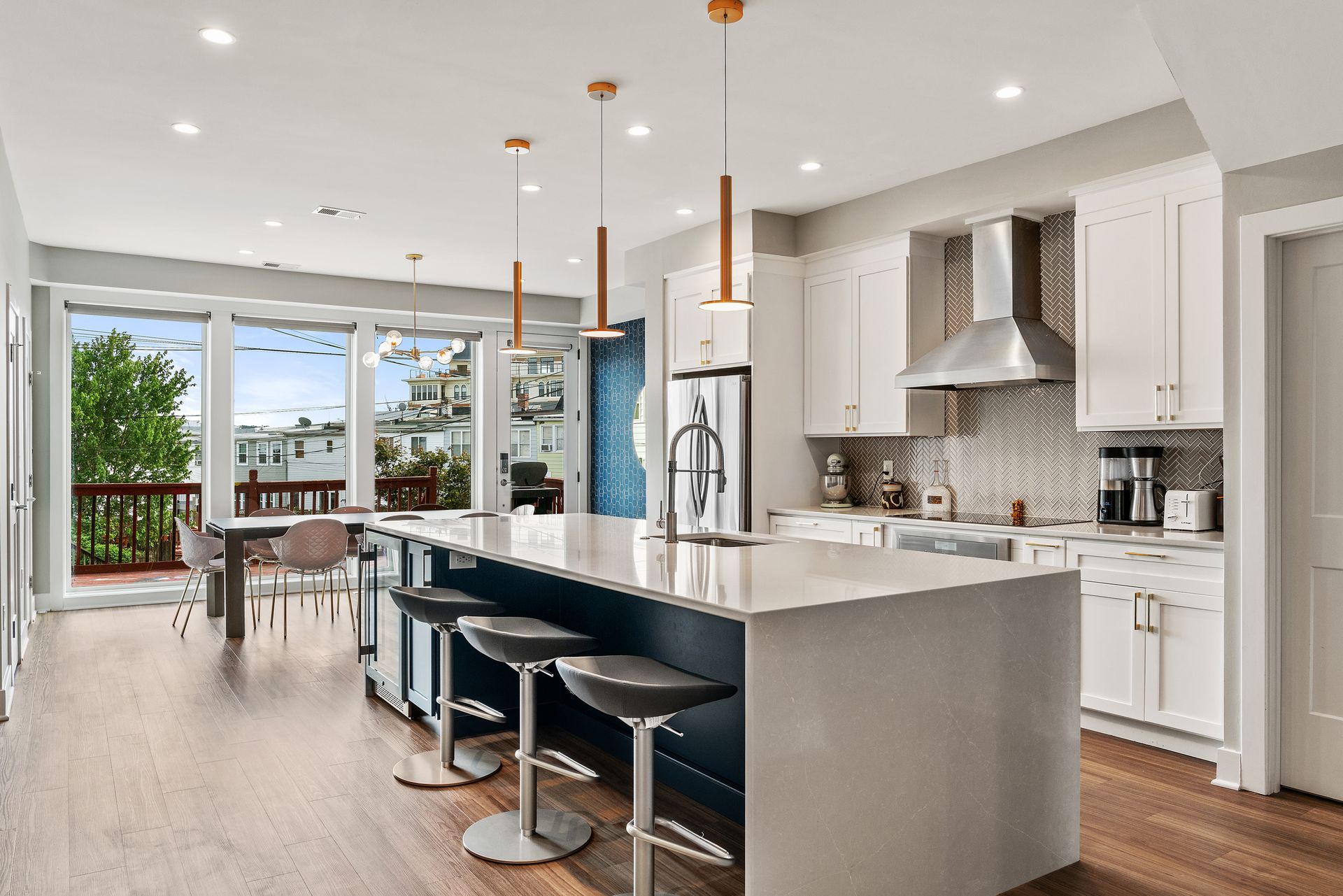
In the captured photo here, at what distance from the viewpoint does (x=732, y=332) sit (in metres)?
5.52

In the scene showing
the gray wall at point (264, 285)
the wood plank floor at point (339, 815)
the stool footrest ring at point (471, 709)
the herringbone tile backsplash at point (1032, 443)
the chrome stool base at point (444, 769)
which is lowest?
the wood plank floor at point (339, 815)

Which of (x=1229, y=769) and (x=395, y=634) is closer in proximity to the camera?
(x=1229, y=769)

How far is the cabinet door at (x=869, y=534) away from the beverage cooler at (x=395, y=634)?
89.7 inches

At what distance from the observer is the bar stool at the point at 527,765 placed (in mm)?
2561

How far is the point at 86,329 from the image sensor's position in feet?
22.6

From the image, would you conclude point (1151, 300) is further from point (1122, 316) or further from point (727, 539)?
point (727, 539)

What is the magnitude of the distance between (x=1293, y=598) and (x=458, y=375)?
6788 mm

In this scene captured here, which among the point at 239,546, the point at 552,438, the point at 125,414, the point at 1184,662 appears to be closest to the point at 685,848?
the point at 1184,662

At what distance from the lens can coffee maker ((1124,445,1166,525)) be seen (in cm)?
403

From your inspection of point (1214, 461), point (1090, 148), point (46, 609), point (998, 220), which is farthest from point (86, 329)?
point (1214, 461)

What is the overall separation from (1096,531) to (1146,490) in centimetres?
40

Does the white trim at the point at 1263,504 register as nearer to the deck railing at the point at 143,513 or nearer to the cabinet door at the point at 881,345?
the cabinet door at the point at 881,345

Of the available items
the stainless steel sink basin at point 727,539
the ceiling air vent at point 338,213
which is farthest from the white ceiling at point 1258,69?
the ceiling air vent at point 338,213

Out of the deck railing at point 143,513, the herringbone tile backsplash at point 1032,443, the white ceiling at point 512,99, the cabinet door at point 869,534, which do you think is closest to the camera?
the white ceiling at point 512,99
